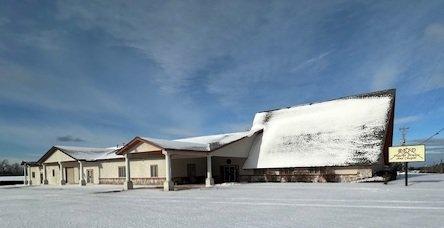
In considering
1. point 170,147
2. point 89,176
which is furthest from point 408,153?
point 89,176

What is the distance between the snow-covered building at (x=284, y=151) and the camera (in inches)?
1213

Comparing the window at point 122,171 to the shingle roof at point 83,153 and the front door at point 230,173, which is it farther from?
the front door at point 230,173

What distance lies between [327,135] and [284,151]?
378 centimetres

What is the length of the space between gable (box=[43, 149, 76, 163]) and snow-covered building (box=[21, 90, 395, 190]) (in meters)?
4.79

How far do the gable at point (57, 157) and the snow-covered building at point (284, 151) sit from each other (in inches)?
189

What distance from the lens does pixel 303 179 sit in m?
32.7

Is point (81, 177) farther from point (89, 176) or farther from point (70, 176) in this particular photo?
point (70, 176)

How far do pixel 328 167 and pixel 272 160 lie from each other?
5.10 metres

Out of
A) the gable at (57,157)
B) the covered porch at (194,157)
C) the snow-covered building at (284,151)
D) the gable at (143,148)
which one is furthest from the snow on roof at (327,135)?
the gable at (57,157)

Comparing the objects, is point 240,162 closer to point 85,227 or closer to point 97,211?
point 97,211

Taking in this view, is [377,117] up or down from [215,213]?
up

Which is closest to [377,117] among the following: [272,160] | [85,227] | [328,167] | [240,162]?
[328,167]

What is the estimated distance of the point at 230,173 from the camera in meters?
38.5

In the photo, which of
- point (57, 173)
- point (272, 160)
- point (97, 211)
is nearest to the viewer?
point (97, 211)
